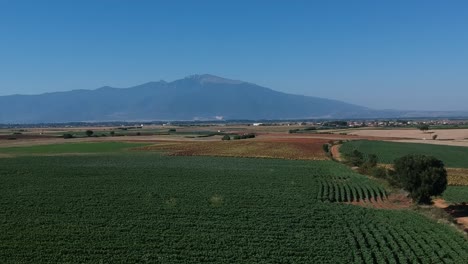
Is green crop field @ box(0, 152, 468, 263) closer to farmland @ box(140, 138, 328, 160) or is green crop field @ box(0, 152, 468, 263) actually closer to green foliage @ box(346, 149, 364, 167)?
green foliage @ box(346, 149, 364, 167)

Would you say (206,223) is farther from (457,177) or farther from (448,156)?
(448,156)

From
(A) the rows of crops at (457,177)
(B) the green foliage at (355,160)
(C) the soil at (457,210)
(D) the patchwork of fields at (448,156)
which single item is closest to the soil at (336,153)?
(D) the patchwork of fields at (448,156)

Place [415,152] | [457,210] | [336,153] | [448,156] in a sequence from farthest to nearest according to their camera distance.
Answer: [336,153] < [415,152] < [448,156] < [457,210]

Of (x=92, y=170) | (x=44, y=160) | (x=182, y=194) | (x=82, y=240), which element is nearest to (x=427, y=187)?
(x=182, y=194)

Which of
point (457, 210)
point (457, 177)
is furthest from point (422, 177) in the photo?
point (457, 177)

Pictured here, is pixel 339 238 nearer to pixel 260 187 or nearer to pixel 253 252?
pixel 253 252
